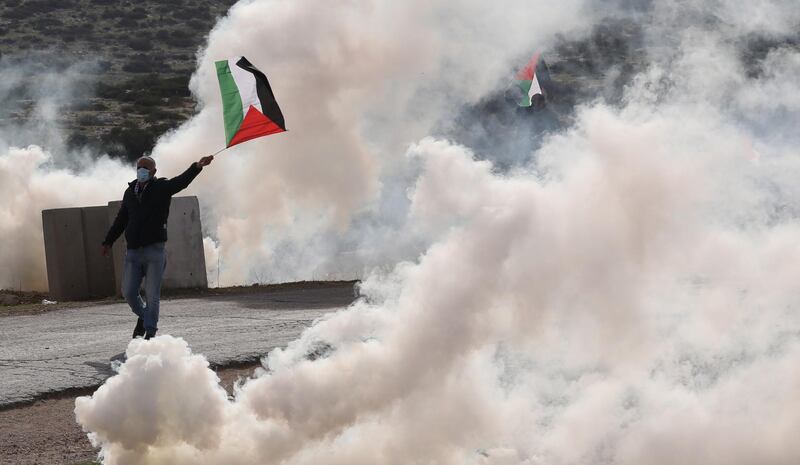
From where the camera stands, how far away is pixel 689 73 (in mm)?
12680

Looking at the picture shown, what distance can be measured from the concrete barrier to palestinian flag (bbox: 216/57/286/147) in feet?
15.7

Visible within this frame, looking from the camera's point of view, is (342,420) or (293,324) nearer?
(342,420)

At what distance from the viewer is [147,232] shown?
401 inches

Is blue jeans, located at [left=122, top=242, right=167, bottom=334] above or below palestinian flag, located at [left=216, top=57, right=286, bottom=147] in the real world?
below

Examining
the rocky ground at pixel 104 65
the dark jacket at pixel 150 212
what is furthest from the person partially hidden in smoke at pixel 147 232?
the rocky ground at pixel 104 65

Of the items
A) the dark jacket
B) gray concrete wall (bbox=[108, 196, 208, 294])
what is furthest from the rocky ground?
the dark jacket

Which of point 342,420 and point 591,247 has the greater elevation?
point 591,247

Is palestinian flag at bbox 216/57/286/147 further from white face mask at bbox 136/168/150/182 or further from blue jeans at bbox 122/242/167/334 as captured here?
blue jeans at bbox 122/242/167/334

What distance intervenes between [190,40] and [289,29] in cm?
4232

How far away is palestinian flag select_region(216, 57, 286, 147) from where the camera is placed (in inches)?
441

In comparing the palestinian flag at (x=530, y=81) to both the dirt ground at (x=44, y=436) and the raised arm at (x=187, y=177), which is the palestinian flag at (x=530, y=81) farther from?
the dirt ground at (x=44, y=436)

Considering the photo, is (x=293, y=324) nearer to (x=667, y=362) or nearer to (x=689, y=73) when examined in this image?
(x=689, y=73)

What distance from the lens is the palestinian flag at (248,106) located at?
11.2m

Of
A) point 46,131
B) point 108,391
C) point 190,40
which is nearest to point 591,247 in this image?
point 108,391
